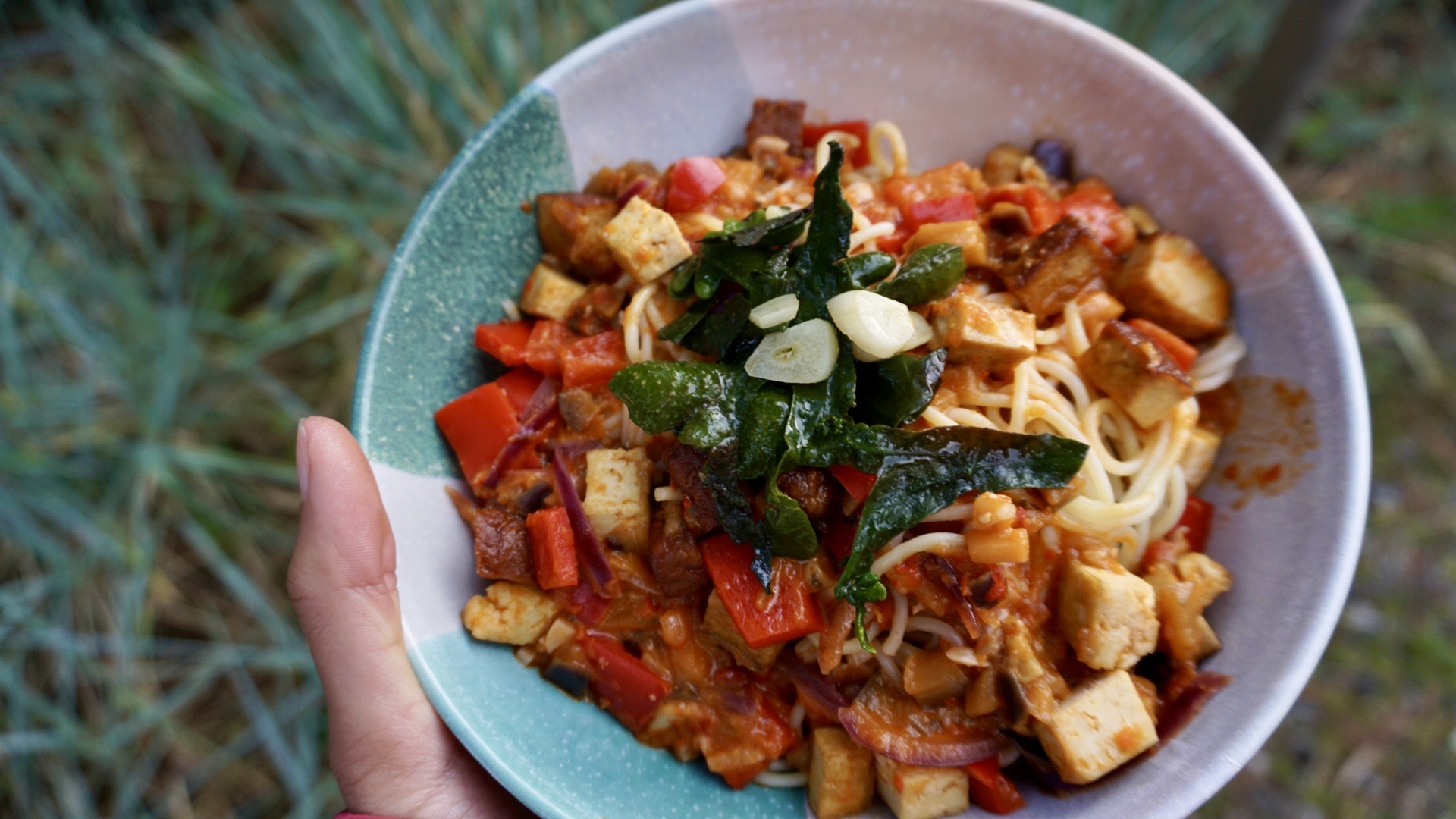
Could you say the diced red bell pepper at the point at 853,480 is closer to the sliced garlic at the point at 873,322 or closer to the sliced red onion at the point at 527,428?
the sliced garlic at the point at 873,322

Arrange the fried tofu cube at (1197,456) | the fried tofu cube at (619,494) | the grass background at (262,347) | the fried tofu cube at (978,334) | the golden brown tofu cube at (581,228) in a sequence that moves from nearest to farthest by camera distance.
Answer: the fried tofu cube at (978,334), the fried tofu cube at (619,494), the fried tofu cube at (1197,456), the golden brown tofu cube at (581,228), the grass background at (262,347)

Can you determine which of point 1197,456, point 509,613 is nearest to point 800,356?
point 509,613

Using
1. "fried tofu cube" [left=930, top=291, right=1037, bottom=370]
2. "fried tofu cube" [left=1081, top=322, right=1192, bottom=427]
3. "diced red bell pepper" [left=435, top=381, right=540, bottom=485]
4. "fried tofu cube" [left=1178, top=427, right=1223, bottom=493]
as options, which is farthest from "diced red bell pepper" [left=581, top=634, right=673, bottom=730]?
"fried tofu cube" [left=1178, top=427, right=1223, bottom=493]

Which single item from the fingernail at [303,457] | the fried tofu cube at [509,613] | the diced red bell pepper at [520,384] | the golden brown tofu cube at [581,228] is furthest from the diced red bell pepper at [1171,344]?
the fingernail at [303,457]

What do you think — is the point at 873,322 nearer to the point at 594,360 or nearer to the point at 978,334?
the point at 978,334

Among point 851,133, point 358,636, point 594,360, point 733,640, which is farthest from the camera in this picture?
point 851,133

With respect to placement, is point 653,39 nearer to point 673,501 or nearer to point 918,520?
point 673,501

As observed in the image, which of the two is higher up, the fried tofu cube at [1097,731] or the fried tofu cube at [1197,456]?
the fried tofu cube at [1197,456]

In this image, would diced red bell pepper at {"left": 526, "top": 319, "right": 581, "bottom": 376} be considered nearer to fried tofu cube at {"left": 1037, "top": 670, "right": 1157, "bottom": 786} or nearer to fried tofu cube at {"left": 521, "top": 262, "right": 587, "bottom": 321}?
fried tofu cube at {"left": 521, "top": 262, "right": 587, "bottom": 321}
